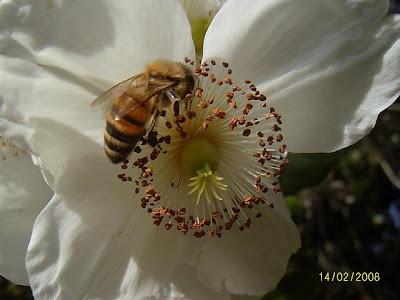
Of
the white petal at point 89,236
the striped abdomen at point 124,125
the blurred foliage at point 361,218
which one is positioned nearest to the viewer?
the striped abdomen at point 124,125

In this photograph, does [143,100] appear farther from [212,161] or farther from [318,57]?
[318,57]

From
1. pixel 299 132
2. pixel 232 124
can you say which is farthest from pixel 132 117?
pixel 299 132

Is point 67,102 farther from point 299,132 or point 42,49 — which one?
point 299,132

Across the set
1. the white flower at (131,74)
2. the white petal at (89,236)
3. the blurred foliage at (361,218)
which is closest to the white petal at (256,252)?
the white flower at (131,74)

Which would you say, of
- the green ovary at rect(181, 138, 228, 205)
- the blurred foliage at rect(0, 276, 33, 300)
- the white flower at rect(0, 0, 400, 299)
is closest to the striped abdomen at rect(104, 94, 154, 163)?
the white flower at rect(0, 0, 400, 299)

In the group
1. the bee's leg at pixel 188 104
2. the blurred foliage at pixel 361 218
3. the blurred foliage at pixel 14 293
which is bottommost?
the blurred foliage at pixel 361 218

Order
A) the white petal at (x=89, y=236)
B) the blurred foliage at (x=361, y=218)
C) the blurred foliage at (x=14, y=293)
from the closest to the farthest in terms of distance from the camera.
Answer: the white petal at (x=89, y=236)
the blurred foliage at (x=14, y=293)
the blurred foliage at (x=361, y=218)

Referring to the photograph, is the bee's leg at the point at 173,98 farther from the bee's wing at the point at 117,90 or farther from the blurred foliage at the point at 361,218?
the blurred foliage at the point at 361,218

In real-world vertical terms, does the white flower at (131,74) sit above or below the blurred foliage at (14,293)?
above

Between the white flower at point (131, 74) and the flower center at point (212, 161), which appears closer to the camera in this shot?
the white flower at point (131, 74)

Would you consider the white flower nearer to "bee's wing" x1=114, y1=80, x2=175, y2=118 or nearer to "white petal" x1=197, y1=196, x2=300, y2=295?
"white petal" x1=197, y1=196, x2=300, y2=295

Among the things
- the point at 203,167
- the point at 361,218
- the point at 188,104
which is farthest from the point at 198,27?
the point at 361,218
